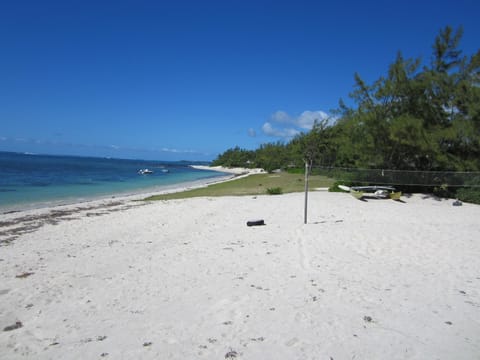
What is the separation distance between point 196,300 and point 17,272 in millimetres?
4174

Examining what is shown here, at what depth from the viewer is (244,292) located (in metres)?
4.88

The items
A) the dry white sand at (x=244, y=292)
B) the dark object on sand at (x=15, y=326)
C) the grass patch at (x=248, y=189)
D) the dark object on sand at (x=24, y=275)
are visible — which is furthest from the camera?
the grass patch at (x=248, y=189)

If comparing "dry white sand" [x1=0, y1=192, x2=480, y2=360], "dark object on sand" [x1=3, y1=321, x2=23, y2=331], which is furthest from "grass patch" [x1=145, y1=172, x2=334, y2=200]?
"dark object on sand" [x1=3, y1=321, x2=23, y2=331]

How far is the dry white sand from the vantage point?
135 inches

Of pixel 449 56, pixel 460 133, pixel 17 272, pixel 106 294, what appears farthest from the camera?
pixel 449 56

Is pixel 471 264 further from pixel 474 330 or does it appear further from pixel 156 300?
pixel 156 300

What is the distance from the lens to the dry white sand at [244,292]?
342 centimetres

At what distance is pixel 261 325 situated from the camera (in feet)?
12.6

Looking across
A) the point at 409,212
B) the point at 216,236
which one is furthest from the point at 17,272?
the point at 409,212

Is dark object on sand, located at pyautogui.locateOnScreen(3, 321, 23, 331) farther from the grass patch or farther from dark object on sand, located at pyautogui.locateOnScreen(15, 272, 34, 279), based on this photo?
the grass patch

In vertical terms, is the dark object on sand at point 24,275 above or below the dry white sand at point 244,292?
below

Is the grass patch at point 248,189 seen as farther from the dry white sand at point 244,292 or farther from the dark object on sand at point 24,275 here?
the dark object on sand at point 24,275

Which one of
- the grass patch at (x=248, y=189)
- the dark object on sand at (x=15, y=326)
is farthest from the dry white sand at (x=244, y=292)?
the grass patch at (x=248, y=189)

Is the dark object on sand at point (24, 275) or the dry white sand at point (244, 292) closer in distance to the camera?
the dry white sand at point (244, 292)
